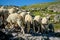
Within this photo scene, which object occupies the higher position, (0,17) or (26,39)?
(0,17)

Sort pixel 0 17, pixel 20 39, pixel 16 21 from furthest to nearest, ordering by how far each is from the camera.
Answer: pixel 0 17 < pixel 16 21 < pixel 20 39

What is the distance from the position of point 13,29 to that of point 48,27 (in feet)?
17.0

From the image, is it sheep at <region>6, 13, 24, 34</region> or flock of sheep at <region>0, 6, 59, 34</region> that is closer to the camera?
sheep at <region>6, 13, 24, 34</region>

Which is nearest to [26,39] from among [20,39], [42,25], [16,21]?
[20,39]

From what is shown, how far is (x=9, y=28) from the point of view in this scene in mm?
31391

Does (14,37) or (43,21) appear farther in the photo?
(43,21)

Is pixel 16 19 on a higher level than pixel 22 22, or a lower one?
higher

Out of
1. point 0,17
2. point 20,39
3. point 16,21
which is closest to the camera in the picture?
point 20,39

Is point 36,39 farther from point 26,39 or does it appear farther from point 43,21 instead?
point 43,21

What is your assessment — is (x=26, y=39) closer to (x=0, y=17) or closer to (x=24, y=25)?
(x=24, y=25)

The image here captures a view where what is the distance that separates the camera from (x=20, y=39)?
977 inches

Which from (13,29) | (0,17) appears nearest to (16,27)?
(13,29)

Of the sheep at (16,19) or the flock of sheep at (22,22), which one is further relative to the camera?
the flock of sheep at (22,22)

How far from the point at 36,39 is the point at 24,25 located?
449 cm
